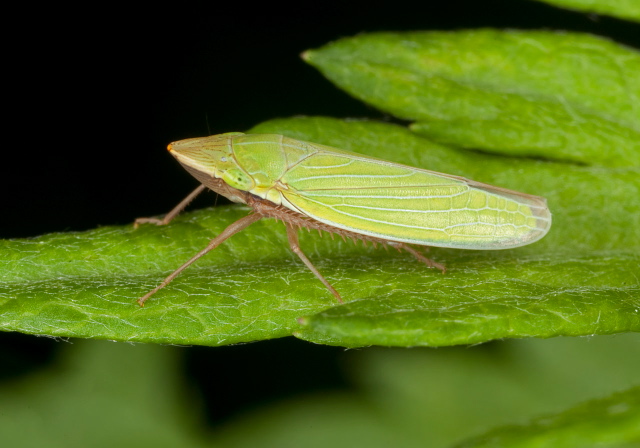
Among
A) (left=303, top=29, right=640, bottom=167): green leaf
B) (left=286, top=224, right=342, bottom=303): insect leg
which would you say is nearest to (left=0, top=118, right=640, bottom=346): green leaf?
(left=286, top=224, right=342, bottom=303): insect leg

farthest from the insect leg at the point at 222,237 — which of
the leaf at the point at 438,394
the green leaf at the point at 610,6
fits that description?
the green leaf at the point at 610,6

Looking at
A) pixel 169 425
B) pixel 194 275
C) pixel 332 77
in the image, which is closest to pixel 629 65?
pixel 332 77

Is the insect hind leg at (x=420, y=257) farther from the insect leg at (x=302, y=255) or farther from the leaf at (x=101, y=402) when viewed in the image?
the leaf at (x=101, y=402)

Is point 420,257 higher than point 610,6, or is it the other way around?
point 610,6

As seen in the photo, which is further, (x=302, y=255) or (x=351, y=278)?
(x=302, y=255)

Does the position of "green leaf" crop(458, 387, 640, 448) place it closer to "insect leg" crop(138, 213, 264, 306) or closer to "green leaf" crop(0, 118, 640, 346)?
"green leaf" crop(0, 118, 640, 346)

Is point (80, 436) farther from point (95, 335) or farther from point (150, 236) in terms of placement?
point (95, 335)

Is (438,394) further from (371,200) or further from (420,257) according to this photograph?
(371,200)

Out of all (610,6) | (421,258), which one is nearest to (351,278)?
(421,258)
